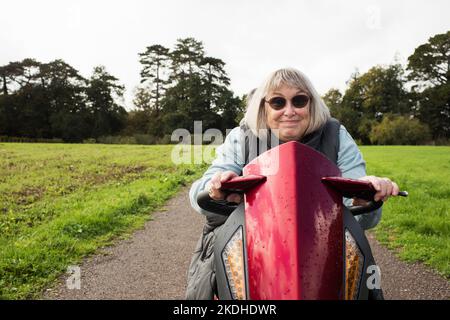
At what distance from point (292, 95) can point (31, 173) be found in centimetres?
1266

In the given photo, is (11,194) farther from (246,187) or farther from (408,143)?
(408,143)

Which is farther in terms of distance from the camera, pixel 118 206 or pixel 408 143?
pixel 408 143

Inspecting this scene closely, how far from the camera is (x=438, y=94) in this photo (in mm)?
52906

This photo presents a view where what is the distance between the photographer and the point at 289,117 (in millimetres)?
2582

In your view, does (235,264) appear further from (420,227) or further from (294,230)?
(420,227)

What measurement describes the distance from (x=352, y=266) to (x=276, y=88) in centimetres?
139

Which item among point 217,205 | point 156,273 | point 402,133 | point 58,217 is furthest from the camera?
point 402,133

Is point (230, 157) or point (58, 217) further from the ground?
point (230, 157)

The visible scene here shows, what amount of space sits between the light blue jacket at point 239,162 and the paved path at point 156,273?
168 cm

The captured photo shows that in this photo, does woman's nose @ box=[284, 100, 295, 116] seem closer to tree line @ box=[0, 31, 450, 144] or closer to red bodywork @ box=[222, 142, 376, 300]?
red bodywork @ box=[222, 142, 376, 300]

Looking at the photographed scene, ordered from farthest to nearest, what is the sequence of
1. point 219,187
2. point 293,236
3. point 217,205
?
1. point 217,205
2. point 219,187
3. point 293,236

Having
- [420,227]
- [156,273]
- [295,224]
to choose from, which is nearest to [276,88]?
[295,224]

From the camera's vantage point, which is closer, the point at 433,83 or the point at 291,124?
the point at 291,124
